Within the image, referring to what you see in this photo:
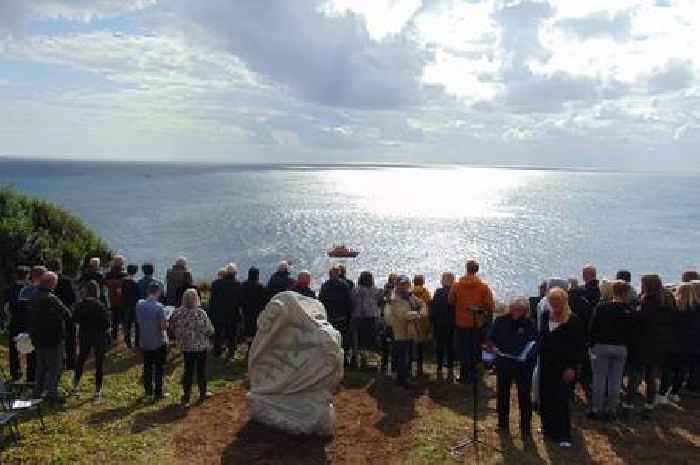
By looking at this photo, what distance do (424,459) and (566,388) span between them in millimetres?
2202

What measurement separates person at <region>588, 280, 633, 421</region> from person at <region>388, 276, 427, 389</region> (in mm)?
3038

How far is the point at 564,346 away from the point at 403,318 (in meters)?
3.18

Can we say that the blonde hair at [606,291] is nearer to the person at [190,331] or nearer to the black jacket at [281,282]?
the black jacket at [281,282]

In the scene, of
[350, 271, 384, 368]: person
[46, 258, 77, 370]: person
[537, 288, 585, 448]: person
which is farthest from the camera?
[350, 271, 384, 368]: person

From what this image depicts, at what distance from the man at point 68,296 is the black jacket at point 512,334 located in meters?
7.20

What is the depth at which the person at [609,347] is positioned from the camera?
30.2 ft

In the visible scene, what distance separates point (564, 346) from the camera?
28.0 feet

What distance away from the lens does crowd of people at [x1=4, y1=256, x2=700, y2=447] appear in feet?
29.2

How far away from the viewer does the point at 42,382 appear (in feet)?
33.3

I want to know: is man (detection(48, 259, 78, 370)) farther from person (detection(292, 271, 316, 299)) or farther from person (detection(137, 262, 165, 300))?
person (detection(292, 271, 316, 299))

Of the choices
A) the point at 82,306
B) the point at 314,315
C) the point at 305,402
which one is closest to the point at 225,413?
the point at 305,402

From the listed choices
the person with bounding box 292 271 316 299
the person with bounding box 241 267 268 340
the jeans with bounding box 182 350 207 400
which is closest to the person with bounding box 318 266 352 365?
the person with bounding box 292 271 316 299

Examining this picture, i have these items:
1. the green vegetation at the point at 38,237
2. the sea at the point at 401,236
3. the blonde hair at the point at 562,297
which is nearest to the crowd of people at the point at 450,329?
the blonde hair at the point at 562,297

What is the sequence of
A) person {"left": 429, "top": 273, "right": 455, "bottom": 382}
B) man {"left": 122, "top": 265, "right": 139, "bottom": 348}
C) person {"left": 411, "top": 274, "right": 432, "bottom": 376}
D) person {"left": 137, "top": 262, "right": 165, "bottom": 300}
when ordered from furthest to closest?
man {"left": 122, "top": 265, "right": 139, "bottom": 348}, person {"left": 137, "top": 262, "right": 165, "bottom": 300}, person {"left": 429, "top": 273, "right": 455, "bottom": 382}, person {"left": 411, "top": 274, "right": 432, "bottom": 376}
